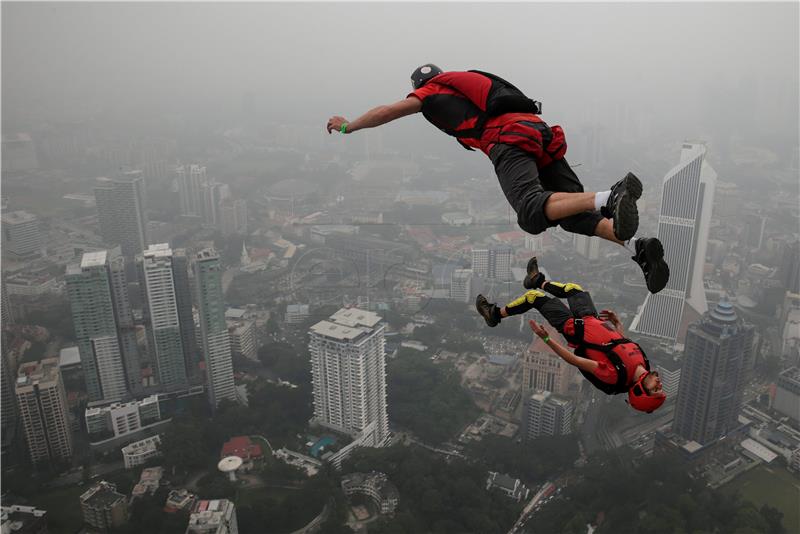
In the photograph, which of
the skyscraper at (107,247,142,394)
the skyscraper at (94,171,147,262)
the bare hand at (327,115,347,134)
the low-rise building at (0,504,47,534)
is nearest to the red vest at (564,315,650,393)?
the bare hand at (327,115,347,134)

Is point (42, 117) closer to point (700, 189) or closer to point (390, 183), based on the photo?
point (390, 183)

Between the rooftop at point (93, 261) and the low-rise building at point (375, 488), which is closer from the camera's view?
the low-rise building at point (375, 488)

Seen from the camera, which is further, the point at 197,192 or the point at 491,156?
the point at 197,192

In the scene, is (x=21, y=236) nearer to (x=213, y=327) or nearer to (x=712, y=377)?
(x=213, y=327)

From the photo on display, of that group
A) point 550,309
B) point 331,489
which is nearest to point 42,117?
point 331,489

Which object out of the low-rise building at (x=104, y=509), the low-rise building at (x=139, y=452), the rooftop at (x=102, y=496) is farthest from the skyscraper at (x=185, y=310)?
the low-rise building at (x=104, y=509)

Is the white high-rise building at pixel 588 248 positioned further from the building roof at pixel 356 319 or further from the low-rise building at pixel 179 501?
the low-rise building at pixel 179 501
